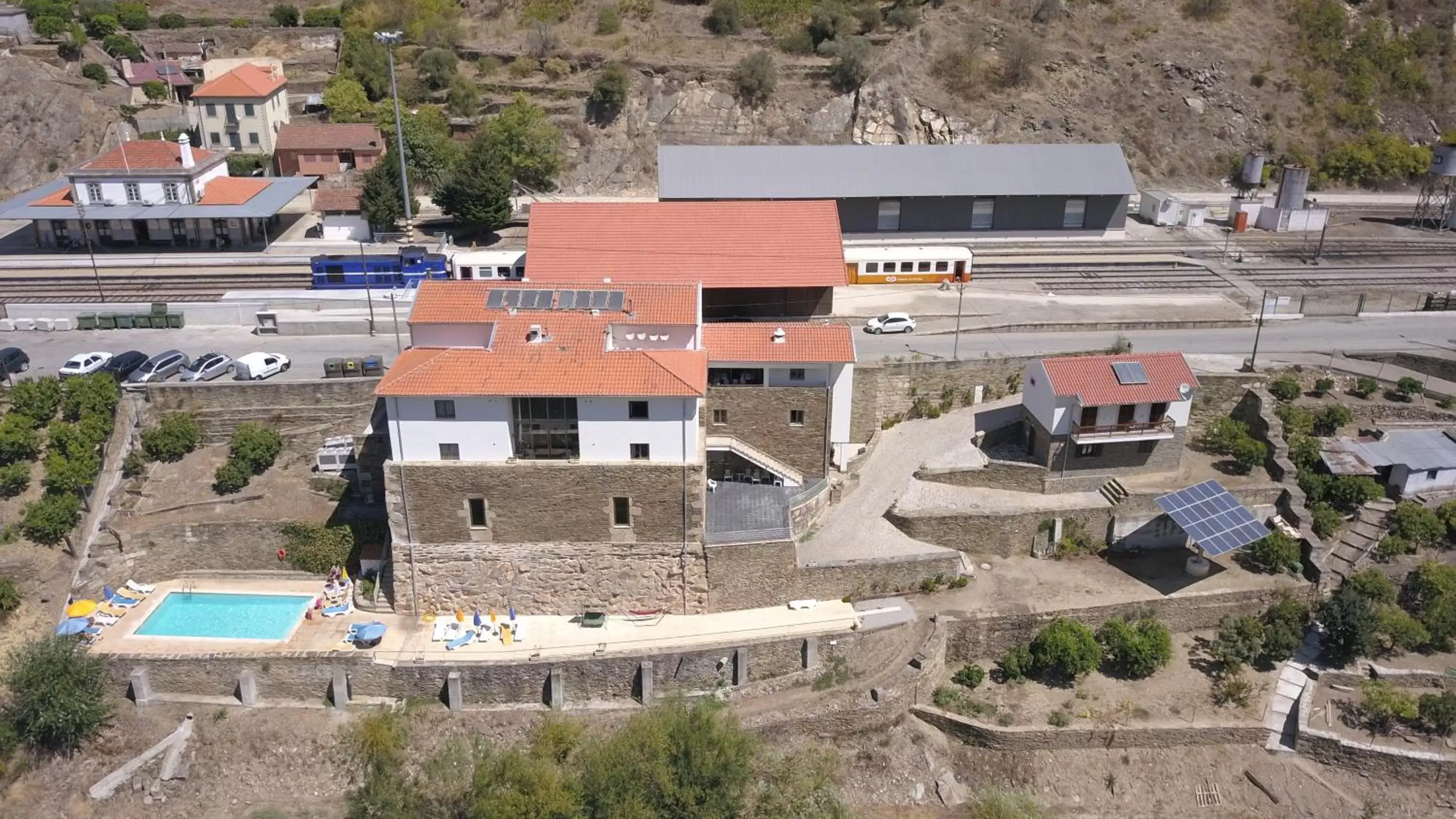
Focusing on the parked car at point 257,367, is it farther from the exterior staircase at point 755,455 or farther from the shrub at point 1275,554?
the shrub at point 1275,554

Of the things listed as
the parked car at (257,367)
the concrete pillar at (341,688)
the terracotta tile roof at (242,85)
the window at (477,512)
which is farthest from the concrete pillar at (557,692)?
the terracotta tile roof at (242,85)

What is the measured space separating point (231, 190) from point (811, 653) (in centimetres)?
5182

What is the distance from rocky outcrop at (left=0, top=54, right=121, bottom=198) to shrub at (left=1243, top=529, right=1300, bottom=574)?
269 ft

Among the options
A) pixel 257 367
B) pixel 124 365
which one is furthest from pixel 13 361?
pixel 257 367

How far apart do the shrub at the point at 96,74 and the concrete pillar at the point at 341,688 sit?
2863 inches

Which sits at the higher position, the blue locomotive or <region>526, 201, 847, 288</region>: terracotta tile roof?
<region>526, 201, 847, 288</region>: terracotta tile roof

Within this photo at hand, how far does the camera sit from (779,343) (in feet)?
131

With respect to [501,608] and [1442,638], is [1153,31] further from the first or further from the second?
[501,608]

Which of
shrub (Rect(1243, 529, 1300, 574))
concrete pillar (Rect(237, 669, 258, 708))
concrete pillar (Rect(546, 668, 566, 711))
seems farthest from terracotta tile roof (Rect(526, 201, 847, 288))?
shrub (Rect(1243, 529, 1300, 574))

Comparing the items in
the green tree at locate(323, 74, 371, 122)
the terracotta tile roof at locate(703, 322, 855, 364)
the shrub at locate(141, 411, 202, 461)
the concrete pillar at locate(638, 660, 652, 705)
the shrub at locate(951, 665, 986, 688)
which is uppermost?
the green tree at locate(323, 74, 371, 122)

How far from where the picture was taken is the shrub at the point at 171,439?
4184cm

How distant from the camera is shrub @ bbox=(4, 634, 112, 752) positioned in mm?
31969

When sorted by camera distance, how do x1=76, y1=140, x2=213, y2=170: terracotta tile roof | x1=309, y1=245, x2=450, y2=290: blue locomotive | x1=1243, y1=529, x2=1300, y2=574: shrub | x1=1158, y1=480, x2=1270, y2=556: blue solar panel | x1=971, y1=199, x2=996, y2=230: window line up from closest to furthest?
x1=1158, y1=480, x2=1270, y2=556: blue solar panel
x1=1243, y1=529, x2=1300, y2=574: shrub
x1=309, y1=245, x2=450, y2=290: blue locomotive
x1=76, y1=140, x2=213, y2=170: terracotta tile roof
x1=971, y1=199, x2=996, y2=230: window

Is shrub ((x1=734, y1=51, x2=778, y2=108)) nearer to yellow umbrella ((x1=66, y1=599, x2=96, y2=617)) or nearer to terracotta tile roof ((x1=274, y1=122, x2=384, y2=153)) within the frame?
terracotta tile roof ((x1=274, y1=122, x2=384, y2=153))
